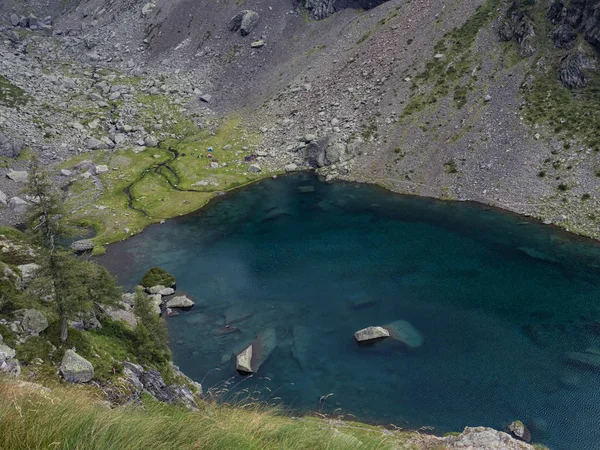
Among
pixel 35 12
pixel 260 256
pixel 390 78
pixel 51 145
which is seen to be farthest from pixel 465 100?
pixel 35 12

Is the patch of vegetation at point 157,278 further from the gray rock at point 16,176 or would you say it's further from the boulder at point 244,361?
the gray rock at point 16,176

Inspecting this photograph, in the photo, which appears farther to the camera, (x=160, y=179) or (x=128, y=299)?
(x=160, y=179)

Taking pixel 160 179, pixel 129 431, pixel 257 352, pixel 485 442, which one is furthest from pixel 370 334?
pixel 160 179

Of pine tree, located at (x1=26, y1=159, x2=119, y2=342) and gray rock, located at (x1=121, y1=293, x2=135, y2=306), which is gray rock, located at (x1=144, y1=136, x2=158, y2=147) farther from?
pine tree, located at (x1=26, y1=159, x2=119, y2=342)

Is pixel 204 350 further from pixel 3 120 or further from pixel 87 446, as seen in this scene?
pixel 3 120

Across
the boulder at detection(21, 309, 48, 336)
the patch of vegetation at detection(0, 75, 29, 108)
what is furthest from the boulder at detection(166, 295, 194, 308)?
the patch of vegetation at detection(0, 75, 29, 108)

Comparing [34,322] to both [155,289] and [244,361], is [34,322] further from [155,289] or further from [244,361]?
[155,289]
